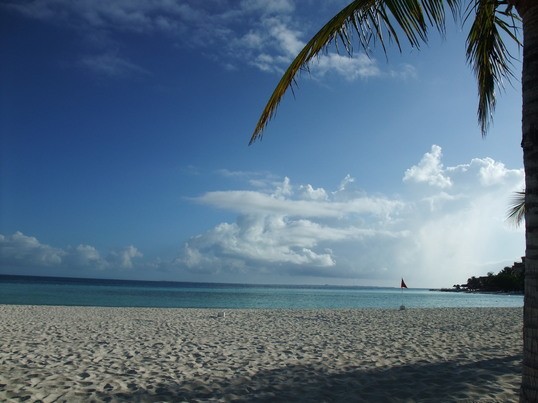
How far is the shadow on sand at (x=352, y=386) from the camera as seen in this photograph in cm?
535

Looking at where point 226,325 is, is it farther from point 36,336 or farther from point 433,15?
point 433,15

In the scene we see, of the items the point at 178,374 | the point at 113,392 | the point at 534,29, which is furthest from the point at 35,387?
the point at 534,29

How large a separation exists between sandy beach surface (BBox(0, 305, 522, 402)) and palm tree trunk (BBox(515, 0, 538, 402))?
7.93ft

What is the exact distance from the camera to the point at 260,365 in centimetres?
737

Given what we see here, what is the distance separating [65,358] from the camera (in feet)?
25.8

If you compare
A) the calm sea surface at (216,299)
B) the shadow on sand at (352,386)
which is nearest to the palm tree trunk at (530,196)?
the shadow on sand at (352,386)

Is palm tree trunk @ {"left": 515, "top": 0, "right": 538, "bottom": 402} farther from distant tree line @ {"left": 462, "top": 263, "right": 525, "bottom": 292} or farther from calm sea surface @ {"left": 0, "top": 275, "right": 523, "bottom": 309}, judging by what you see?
distant tree line @ {"left": 462, "top": 263, "right": 525, "bottom": 292}

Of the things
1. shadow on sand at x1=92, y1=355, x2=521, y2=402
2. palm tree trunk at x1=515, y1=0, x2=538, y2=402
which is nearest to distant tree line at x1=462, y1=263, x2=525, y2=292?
shadow on sand at x1=92, y1=355, x2=521, y2=402

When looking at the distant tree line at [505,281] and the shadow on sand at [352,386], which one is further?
the distant tree line at [505,281]

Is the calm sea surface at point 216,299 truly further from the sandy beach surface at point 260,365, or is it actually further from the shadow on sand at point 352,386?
the shadow on sand at point 352,386

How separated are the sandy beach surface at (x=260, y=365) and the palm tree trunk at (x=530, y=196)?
7.93 feet

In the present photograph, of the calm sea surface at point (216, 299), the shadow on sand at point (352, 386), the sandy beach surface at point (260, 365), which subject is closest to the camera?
the shadow on sand at point (352, 386)

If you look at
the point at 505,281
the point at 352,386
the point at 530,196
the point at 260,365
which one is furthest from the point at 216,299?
the point at 505,281

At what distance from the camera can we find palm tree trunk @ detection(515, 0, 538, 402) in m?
3.02
